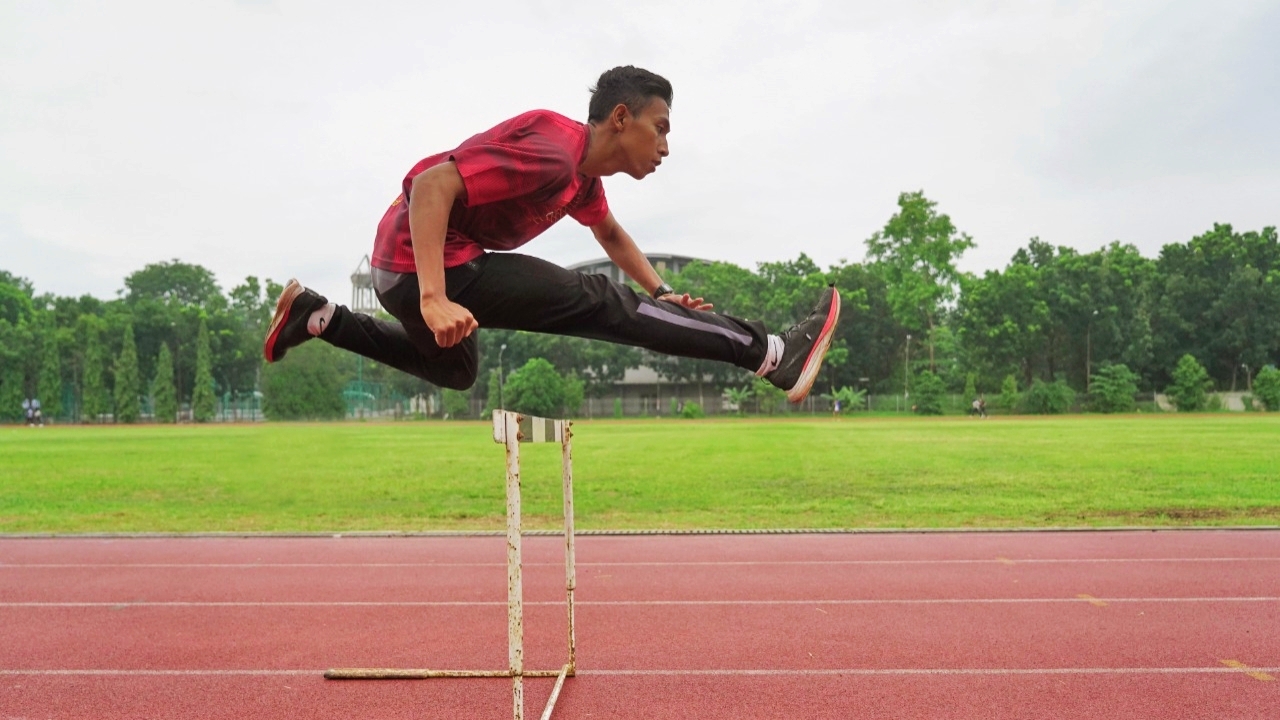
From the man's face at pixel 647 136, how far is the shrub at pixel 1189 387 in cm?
4651

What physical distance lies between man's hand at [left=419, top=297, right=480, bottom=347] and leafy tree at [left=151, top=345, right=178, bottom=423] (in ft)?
165

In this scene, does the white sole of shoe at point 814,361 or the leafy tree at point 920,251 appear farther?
the leafy tree at point 920,251

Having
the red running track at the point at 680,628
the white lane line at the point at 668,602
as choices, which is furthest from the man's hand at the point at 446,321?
the white lane line at the point at 668,602

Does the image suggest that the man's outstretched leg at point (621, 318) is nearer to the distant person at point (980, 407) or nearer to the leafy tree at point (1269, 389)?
the distant person at point (980, 407)


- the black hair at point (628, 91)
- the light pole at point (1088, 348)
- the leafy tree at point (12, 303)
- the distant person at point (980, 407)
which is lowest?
the distant person at point (980, 407)

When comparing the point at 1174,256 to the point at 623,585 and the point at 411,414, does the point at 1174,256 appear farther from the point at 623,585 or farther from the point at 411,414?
the point at 623,585

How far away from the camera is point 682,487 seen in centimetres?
1286

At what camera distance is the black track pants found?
9.44 ft

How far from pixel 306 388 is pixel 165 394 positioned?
7.93 metres

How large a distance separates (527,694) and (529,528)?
5618 mm

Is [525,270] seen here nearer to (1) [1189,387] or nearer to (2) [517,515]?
(2) [517,515]

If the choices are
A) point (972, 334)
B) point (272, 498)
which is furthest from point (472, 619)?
Answer: point (972, 334)

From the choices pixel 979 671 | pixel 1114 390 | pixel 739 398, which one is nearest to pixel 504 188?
pixel 979 671

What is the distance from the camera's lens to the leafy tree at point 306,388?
45.5m
